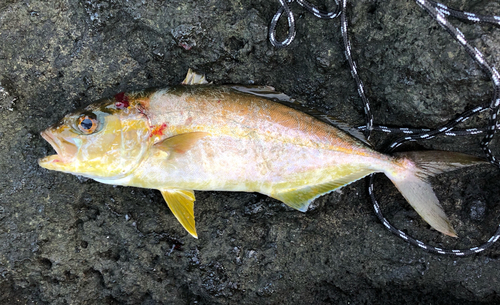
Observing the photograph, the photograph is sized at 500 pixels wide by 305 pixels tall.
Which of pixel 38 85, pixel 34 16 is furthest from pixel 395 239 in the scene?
pixel 34 16

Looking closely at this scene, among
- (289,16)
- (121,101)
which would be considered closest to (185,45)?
(121,101)

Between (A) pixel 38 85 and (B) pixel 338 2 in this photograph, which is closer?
(B) pixel 338 2

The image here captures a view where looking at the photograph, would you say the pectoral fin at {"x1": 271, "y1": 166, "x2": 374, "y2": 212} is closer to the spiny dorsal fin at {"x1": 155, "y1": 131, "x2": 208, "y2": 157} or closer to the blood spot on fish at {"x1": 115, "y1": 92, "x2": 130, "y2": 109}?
the spiny dorsal fin at {"x1": 155, "y1": 131, "x2": 208, "y2": 157}

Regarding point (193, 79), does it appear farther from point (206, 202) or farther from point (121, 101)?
point (206, 202)

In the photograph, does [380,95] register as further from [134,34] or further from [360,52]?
[134,34]

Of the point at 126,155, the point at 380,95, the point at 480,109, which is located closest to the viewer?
the point at 126,155

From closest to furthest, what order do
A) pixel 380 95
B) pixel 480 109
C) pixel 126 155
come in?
pixel 126 155 → pixel 480 109 → pixel 380 95

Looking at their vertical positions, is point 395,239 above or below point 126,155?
below

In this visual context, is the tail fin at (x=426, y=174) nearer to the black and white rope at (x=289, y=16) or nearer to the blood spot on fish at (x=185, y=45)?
the black and white rope at (x=289, y=16)
